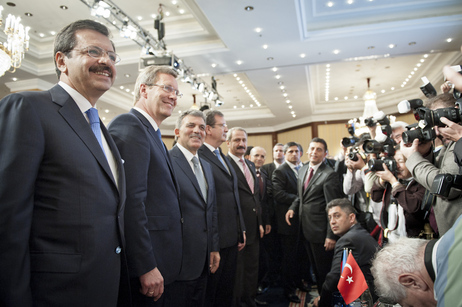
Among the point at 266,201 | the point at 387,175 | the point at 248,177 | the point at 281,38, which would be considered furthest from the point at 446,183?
the point at 281,38

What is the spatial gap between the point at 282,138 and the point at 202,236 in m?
14.6

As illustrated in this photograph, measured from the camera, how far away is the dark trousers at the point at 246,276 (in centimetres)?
269

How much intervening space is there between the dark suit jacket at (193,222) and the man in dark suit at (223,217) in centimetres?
32

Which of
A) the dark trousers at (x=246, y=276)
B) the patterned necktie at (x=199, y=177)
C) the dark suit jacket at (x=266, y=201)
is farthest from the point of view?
the dark suit jacket at (x=266, y=201)

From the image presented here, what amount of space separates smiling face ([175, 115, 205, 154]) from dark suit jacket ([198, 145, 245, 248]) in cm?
42

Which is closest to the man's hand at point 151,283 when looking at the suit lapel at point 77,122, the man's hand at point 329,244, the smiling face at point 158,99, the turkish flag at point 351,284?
the suit lapel at point 77,122

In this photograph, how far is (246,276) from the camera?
288cm

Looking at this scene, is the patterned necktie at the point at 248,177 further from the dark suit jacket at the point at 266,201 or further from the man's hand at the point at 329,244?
the man's hand at the point at 329,244

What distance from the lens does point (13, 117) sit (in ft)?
3.08

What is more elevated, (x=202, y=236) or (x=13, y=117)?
(x=13, y=117)

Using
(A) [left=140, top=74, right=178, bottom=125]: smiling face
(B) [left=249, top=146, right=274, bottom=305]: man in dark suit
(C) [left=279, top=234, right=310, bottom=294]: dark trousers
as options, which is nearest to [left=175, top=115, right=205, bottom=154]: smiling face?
(A) [left=140, top=74, right=178, bottom=125]: smiling face

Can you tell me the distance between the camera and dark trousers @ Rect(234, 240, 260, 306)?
269 cm

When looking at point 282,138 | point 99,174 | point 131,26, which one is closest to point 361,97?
point 282,138

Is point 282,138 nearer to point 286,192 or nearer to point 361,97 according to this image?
point 361,97
